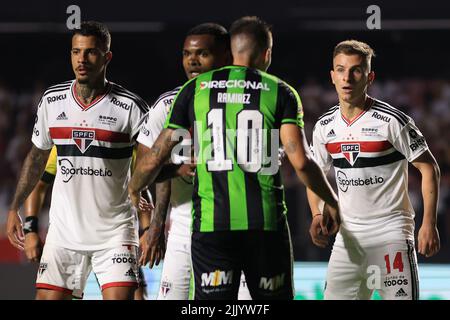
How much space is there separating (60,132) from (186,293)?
128cm

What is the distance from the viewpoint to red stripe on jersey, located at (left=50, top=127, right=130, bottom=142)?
545 centimetres

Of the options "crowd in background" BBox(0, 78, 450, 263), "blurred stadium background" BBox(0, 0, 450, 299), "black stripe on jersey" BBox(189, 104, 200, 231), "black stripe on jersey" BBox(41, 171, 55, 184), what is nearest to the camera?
"black stripe on jersey" BBox(189, 104, 200, 231)

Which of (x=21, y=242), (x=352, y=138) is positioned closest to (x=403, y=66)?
(x=352, y=138)

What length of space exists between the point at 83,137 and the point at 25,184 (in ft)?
A: 1.69

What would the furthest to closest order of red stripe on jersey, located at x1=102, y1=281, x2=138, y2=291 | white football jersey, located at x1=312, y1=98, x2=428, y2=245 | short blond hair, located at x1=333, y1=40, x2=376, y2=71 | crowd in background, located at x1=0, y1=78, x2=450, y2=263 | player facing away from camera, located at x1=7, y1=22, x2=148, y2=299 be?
crowd in background, located at x1=0, y1=78, x2=450, y2=263
short blond hair, located at x1=333, y1=40, x2=376, y2=71
white football jersey, located at x1=312, y1=98, x2=428, y2=245
player facing away from camera, located at x1=7, y1=22, x2=148, y2=299
red stripe on jersey, located at x1=102, y1=281, x2=138, y2=291

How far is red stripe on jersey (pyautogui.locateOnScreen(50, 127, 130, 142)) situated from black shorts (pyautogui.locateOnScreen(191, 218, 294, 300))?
48.4 inches

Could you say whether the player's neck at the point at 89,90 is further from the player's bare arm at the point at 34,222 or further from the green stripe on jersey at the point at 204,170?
the green stripe on jersey at the point at 204,170

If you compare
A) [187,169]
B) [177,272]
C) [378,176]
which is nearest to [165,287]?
[177,272]

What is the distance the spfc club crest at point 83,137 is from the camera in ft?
17.8

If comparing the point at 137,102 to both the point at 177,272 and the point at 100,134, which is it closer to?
the point at 100,134

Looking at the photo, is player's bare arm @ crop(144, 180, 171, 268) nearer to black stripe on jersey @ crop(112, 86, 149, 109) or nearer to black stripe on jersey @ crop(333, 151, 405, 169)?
black stripe on jersey @ crop(112, 86, 149, 109)

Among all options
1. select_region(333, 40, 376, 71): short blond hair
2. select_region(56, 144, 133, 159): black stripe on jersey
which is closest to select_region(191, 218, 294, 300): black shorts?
select_region(56, 144, 133, 159): black stripe on jersey

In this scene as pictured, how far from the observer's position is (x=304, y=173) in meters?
4.51
